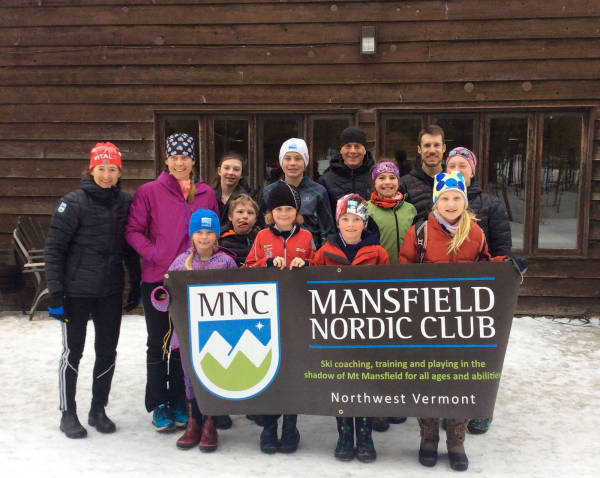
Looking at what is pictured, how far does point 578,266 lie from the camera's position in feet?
20.1

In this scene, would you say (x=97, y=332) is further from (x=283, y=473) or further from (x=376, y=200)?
(x=376, y=200)

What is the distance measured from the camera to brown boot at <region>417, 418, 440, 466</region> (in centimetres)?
306

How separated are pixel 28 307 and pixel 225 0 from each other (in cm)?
391

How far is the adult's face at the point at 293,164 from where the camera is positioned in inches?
147

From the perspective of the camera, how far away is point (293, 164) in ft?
12.3

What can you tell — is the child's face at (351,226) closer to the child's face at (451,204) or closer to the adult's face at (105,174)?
the child's face at (451,204)

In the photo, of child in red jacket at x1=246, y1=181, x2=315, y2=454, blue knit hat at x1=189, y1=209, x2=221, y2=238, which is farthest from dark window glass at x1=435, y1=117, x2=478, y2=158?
blue knit hat at x1=189, y1=209, x2=221, y2=238

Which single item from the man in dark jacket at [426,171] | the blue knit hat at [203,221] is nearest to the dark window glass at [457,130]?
the man in dark jacket at [426,171]

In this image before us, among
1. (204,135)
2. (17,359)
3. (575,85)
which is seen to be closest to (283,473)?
(17,359)

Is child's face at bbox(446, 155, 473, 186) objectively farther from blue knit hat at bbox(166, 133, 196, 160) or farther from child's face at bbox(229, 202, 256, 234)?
blue knit hat at bbox(166, 133, 196, 160)

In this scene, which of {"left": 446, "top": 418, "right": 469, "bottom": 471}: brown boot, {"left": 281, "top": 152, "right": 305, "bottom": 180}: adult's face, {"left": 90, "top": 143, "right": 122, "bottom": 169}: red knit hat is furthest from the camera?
{"left": 281, "top": 152, "right": 305, "bottom": 180}: adult's face

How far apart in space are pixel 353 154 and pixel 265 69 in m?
2.59

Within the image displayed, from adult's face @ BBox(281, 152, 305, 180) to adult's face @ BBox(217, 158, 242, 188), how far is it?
309 millimetres

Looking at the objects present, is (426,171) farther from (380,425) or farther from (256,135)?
(256,135)
